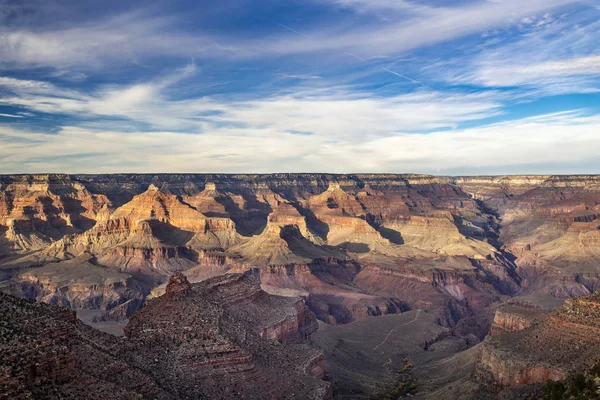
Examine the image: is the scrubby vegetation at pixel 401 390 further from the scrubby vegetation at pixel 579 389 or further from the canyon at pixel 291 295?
the scrubby vegetation at pixel 579 389

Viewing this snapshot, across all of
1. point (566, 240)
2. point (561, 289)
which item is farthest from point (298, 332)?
point (566, 240)

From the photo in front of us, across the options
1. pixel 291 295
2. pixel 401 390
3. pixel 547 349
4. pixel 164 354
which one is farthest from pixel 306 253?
pixel 164 354

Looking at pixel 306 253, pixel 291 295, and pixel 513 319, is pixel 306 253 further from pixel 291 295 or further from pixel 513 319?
pixel 513 319

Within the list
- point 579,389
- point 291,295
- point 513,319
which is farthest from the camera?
point 291,295

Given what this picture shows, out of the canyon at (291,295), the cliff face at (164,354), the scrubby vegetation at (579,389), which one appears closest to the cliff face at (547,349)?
the canyon at (291,295)

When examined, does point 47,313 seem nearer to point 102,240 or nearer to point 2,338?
point 2,338

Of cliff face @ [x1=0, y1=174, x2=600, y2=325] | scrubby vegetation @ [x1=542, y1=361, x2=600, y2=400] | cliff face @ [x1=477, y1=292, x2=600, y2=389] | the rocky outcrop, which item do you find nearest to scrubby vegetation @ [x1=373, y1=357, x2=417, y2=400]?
cliff face @ [x1=477, y1=292, x2=600, y2=389]

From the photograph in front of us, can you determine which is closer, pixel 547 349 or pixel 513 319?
pixel 547 349
